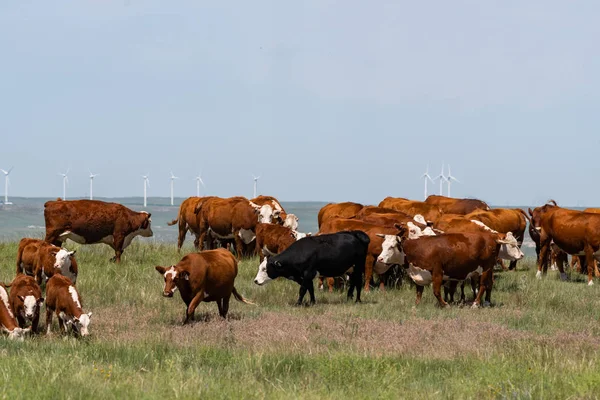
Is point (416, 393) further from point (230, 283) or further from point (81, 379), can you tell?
point (230, 283)

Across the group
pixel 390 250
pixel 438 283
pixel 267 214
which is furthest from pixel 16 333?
pixel 267 214

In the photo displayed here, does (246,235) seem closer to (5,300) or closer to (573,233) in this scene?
(573,233)

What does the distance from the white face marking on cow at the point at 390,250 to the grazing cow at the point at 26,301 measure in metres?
6.76

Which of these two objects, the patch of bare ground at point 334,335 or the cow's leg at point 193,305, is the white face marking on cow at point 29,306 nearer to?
the patch of bare ground at point 334,335

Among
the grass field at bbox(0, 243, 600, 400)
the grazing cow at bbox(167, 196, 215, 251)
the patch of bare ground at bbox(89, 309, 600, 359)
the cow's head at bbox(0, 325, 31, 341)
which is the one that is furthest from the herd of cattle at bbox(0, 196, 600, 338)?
the patch of bare ground at bbox(89, 309, 600, 359)

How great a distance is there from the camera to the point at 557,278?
22.0 meters

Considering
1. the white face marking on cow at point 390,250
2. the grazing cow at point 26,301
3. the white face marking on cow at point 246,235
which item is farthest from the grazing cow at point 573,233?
the grazing cow at point 26,301

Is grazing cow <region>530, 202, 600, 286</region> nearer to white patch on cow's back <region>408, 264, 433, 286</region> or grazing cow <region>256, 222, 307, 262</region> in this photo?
white patch on cow's back <region>408, 264, 433, 286</region>

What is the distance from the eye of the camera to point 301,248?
629 inches

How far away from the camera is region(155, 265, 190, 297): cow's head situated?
12983 millimetres

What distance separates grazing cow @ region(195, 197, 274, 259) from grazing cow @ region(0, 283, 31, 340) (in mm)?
11204

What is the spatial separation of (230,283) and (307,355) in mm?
3864

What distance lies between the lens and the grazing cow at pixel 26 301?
1217 cm

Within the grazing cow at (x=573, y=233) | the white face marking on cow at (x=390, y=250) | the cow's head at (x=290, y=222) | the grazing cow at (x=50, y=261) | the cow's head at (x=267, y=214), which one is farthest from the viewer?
the cow's head at (x=267, y=214)
